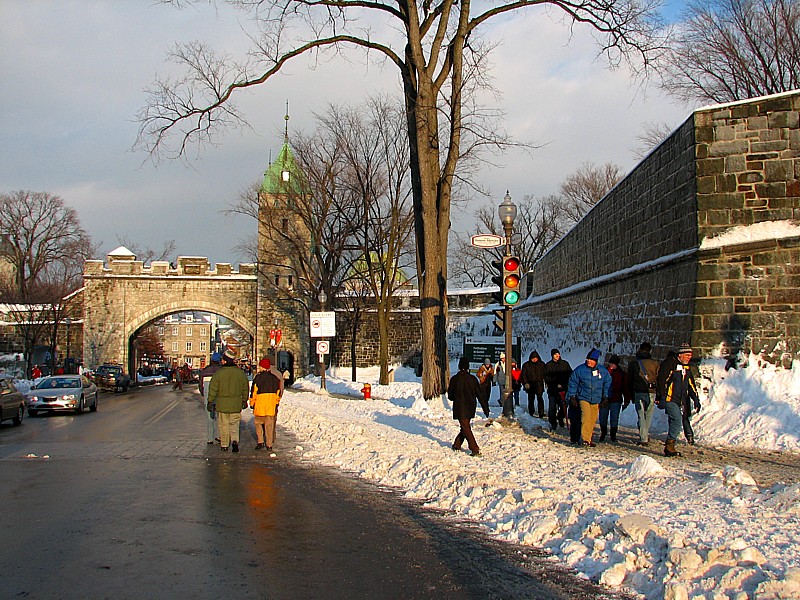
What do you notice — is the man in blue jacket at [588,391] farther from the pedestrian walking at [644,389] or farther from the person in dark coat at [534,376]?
the person in dark coat at [534,376]

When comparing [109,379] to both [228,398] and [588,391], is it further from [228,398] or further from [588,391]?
[588,391]

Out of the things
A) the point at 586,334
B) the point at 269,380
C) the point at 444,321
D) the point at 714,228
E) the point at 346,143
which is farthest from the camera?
the point at 346,143

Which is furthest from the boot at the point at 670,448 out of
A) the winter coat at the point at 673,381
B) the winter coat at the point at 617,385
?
the winter coat at the point at 617,385

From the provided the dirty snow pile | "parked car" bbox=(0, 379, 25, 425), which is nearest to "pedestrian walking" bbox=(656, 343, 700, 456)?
the dirty snow pile

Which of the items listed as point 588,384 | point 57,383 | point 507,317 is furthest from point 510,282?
point 57,383

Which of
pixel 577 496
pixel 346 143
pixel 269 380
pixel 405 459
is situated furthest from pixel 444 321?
pixel 346 143

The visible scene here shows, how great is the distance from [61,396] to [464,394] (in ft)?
55.7

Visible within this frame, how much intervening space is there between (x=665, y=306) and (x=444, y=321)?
5.03m

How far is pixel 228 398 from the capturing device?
42.8ft

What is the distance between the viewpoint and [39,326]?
162 ft

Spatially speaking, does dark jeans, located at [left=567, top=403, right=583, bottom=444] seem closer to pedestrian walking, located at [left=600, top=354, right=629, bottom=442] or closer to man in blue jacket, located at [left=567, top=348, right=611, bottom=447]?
man in blue jacket, located at [left=567, top=348, right=611, bottom=447]

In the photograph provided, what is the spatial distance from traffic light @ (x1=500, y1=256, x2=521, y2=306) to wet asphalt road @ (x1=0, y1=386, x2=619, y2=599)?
5.09 meters

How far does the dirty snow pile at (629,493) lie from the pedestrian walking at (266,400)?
2.59ft

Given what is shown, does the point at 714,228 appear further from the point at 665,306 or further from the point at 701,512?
the point at 701,512
